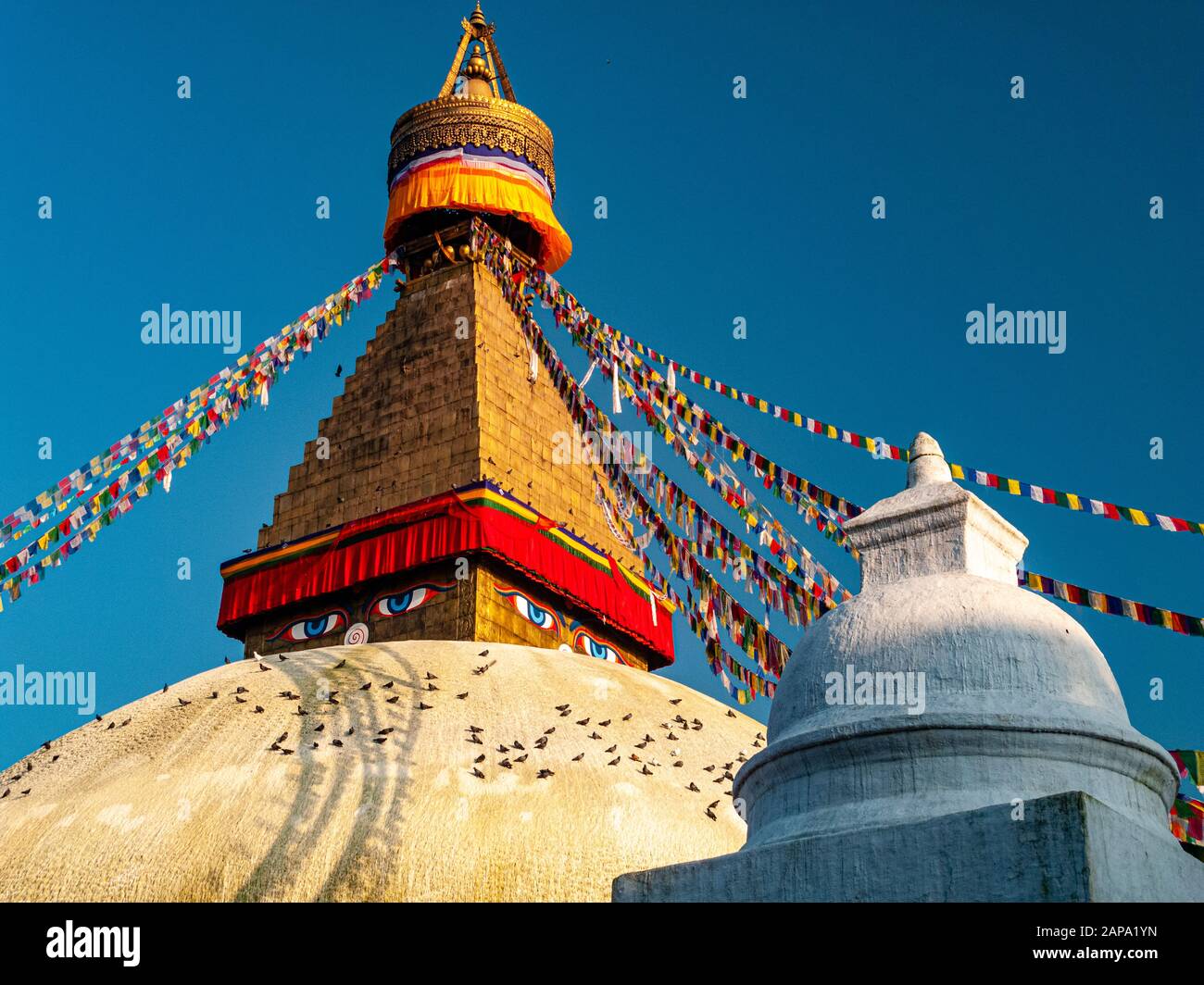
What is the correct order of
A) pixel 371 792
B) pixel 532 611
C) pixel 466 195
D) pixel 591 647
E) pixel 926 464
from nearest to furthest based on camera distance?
pixel 926 464 → pixel 371 792 → pixel 532 611 → pixel 591 647 → pixel 466 195

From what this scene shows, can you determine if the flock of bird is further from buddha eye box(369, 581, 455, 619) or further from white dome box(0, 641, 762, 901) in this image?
buddha eye box(369, 581, 455, 619)

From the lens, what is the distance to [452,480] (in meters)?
13.7

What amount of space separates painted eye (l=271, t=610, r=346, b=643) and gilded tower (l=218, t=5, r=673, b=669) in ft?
0.05

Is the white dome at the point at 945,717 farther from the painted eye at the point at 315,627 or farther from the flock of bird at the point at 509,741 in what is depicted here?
the painted eye at the point at 315,627

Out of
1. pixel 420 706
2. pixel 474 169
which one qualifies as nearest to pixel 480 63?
pixel 474 169

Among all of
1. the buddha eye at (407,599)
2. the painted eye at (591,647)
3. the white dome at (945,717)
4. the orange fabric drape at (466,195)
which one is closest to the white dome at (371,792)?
the white dome at (945,717)

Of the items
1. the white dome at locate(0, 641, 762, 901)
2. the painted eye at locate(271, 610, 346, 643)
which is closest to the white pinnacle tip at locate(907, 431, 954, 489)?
the white dome at locate(0, 641, 762, 901)

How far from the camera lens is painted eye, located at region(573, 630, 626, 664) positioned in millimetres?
13211

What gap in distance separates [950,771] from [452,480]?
10117 millimetres

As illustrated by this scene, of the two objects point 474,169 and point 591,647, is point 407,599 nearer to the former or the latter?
point 591,647

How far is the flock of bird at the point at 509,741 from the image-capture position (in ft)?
26.0

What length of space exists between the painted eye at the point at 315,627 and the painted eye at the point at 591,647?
2240mm

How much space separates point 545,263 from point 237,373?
4.37 metres
